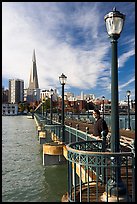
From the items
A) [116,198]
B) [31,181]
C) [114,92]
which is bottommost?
[31,181]

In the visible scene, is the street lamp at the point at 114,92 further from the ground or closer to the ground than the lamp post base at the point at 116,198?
further from the ground

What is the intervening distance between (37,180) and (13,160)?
20.2ft

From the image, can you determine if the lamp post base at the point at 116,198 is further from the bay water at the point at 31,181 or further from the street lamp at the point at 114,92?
the bay water at the point at 31,181

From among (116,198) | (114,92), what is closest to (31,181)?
(116,198)

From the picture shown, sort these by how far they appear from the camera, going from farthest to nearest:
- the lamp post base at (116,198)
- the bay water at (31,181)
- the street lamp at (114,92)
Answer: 1. the bay water at (31,181)
2. the street lamp at (114,92)
3. the lamp post base at (116,198)

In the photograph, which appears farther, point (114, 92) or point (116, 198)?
point (114, 92)

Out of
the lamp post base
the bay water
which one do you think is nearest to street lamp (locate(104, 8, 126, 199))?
the lamp post base

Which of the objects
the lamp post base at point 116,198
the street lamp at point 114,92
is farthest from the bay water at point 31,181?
the street lamp at point 114,92

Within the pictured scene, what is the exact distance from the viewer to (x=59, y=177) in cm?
1508

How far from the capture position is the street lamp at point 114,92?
17.6ft

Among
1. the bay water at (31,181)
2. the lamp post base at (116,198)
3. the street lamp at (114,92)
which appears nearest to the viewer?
the lamp post base at (116,198)

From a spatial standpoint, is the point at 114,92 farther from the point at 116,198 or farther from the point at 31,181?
the point at 31,181

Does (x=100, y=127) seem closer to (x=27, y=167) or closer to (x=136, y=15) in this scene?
(x=136, y=15)

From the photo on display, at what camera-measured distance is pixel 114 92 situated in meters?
5.62
